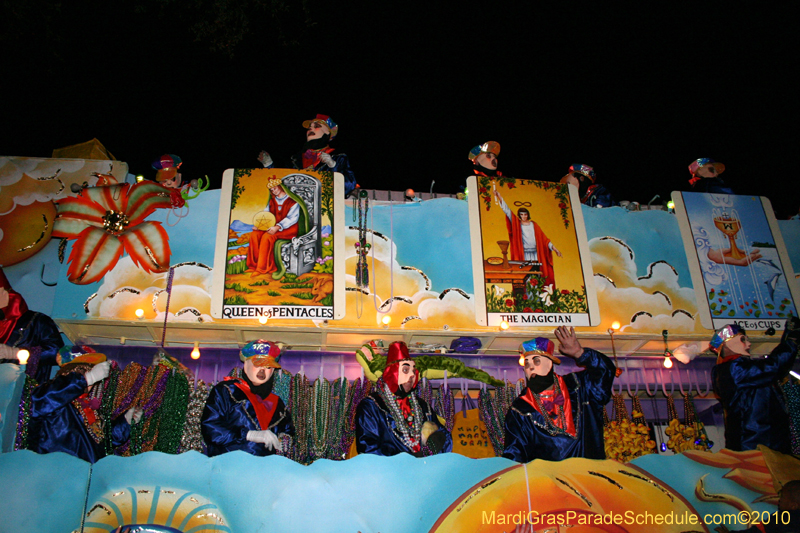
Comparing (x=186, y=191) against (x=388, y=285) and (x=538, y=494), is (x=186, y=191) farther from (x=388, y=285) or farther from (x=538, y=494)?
(x=538, y=494)

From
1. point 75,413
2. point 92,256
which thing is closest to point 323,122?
point 92,256

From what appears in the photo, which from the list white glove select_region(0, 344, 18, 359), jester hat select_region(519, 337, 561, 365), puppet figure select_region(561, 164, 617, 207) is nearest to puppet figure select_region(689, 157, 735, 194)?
puppet figure select_region(561, 164, 617, 207)

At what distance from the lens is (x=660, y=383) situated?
5152mm

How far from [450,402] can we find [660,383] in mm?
2065

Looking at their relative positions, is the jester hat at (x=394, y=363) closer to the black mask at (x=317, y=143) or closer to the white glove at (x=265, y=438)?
the white glove at (x=265, y=438)

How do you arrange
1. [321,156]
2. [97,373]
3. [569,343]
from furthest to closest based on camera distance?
1. [321,156]
2. [569,343]
3. [97,373]

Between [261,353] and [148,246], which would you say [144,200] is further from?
[261,353]

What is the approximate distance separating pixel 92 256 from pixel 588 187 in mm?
4634

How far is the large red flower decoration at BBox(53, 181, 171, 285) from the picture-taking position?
4371 mm

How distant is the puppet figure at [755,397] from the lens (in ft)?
13.6

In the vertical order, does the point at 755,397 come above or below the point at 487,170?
below

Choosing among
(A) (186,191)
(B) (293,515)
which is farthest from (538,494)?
(A) (186,191)

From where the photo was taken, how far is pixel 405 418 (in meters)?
4.14

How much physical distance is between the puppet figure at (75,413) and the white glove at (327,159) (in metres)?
2.44
